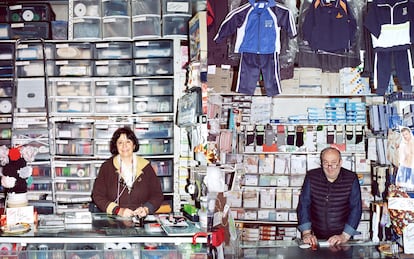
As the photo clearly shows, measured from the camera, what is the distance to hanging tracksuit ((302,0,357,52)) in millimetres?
4348

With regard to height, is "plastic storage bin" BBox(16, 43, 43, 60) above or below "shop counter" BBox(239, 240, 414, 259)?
above

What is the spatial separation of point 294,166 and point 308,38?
2079 mm

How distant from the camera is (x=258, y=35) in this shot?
4.38m

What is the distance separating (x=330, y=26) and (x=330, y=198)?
5.05 feet

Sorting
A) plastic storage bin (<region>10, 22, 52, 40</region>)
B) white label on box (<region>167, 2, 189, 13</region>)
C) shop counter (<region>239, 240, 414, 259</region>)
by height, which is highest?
white label on box (<region>167, 2, 189, 13</region>)

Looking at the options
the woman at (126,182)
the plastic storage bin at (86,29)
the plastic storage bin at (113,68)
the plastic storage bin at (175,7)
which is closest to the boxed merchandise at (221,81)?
the plastic storage bin at (175,7)

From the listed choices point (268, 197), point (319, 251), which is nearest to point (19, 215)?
point (319, 251)

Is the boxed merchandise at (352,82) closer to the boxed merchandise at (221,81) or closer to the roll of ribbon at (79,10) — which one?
the boxed merchandise at (221,81)

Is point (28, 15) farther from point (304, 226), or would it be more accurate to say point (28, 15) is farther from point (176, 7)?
point (304, 226)

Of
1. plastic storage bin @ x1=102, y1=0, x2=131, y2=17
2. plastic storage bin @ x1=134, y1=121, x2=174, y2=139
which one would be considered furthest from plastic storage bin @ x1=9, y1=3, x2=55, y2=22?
plastic storage bin @ x1=134, y1=121, x2=174, y2=139

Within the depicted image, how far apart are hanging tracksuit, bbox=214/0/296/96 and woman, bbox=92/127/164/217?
1.25 meters

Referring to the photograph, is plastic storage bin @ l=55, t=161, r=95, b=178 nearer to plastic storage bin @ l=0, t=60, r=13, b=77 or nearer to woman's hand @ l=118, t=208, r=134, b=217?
plastic storage bin @ l=0, t=60, r=13, b=77

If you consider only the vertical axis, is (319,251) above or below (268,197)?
above

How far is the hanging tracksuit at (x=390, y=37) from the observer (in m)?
4.21
